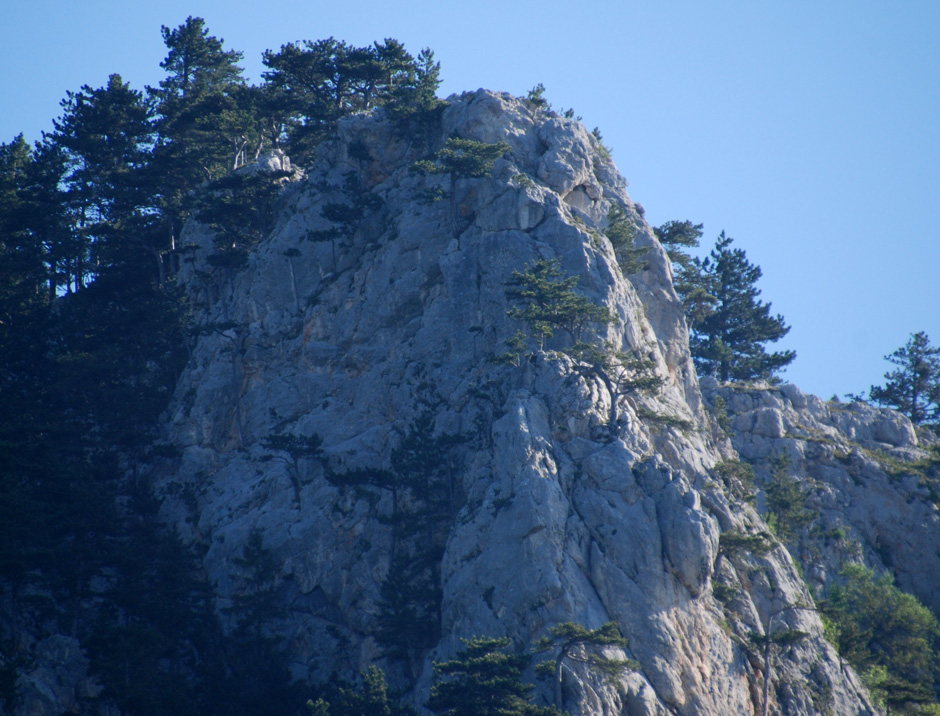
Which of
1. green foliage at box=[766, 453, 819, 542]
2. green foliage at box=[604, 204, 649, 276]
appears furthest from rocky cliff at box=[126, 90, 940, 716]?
green foliage at box=[766, 453, 819, 542]

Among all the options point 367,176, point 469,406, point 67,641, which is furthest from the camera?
point 367,176

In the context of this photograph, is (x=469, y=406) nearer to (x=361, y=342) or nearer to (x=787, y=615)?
(x=361, y=342)

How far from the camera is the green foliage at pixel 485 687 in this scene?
36812mm

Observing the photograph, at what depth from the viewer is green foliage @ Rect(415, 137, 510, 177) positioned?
60.9m

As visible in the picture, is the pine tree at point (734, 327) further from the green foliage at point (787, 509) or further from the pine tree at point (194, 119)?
the pine tree at point (194, 119)

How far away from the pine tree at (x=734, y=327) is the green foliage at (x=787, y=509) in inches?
658

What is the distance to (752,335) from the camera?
7819cm

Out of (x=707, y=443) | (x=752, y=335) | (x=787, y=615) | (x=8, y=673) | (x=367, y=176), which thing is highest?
(x=367, y=176)

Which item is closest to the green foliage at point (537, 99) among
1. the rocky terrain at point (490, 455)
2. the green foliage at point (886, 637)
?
the rocky terrain at point (490, 455)

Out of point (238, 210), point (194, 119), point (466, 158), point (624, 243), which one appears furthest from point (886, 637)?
point (194, 119)

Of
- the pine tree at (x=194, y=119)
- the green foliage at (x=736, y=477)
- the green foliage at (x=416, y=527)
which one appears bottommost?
the green foliage at (x=416, y=527)

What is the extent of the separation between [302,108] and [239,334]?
2019cm

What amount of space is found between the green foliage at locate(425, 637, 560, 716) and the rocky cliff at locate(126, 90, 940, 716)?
11.9 ft

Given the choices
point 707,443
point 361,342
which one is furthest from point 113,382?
point 707,443
